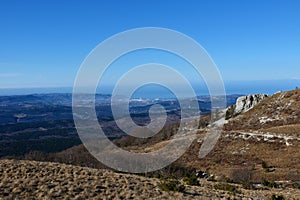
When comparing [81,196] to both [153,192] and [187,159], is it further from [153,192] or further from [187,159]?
[187,159]

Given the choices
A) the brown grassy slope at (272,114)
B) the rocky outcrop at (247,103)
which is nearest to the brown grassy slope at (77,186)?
the brown grassy slope at (272,114)

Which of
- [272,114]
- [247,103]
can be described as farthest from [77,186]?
[247,103]

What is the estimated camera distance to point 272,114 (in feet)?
265

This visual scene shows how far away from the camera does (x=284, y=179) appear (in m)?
33.5

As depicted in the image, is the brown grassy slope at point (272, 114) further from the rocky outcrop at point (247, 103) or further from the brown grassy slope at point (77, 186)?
the brown grassy slope at point (77, 186)

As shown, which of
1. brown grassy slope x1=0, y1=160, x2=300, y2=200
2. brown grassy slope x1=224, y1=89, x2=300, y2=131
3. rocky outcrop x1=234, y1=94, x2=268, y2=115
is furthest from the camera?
rocky outcrop x1=234, y1=94, x2=268, y2=115

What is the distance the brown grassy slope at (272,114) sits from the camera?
2911 inches

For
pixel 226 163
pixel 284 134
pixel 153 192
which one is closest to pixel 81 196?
pixel 153 192

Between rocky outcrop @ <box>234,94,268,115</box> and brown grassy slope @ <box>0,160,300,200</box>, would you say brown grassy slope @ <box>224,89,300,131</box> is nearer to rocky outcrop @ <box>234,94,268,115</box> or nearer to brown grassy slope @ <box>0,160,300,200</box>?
rocky outcrop @ <box>234,94,268,115</box>

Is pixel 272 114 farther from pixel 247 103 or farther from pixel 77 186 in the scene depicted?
pixel 77 186

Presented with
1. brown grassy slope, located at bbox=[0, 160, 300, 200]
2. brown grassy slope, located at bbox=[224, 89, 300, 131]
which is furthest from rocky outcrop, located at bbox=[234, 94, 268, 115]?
brown grassy slope, located at bbox=[0, 160, 300, 200]

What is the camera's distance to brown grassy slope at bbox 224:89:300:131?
73.9 m

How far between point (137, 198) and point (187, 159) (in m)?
36.7

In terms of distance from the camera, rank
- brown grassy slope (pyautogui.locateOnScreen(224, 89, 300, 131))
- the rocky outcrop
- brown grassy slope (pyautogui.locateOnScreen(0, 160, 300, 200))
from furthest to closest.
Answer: the rocky outcrop < brown grassy slope (pyautogui.locateOnScreen(224, 89, 300, 131)) < brown grassy slope (pyautogui.locateOnScreen(0, 160, 300, 200))
